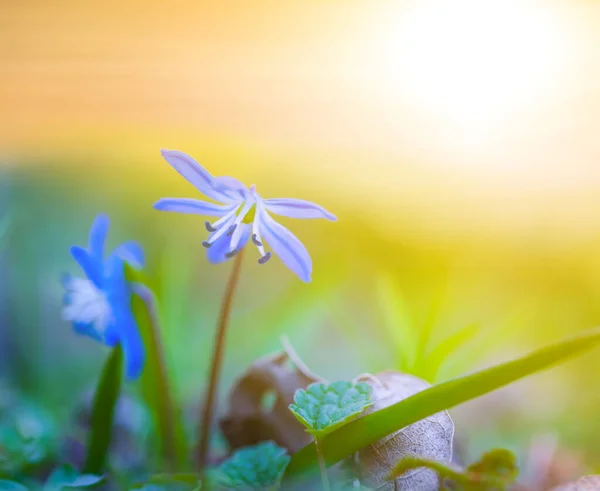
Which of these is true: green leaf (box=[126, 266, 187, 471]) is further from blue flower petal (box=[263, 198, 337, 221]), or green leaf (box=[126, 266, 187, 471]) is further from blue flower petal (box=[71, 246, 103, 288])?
blue flower petal (box=[263, 198, 337, 221])

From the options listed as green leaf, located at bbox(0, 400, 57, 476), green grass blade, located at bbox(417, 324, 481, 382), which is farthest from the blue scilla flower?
green grass blade, located at bbox(417, 324, 481, 382)

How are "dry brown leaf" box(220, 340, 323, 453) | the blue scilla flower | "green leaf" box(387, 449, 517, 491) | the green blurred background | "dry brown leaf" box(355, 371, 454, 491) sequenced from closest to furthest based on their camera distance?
"green leaf" box(387, 449, 517, 491), "dry brown leaf" box(355, 371, 454, 491), the blue scilla flower, "dry brown leaf" box(220, 340, 323, 453), the green blurred background

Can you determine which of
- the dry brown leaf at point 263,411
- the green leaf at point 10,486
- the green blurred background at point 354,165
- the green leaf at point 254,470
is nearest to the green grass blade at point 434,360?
the green blurred background at point 354,165

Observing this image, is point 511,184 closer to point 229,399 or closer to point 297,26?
point 297,26

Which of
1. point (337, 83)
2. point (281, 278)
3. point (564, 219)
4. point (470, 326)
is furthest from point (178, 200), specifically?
point (564, 219)

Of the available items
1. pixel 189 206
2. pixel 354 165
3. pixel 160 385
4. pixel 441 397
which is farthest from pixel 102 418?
pixel 354 165

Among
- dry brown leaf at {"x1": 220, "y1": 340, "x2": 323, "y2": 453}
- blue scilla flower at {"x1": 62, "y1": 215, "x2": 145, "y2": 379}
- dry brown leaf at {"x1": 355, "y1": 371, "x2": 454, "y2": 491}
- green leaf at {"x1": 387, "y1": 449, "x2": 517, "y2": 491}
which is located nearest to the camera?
green leaf at {"x1": 387, "y1": 449, "x2": 517, "y2": 491}

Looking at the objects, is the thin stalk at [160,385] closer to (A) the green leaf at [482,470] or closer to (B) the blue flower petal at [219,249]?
(B) the blue flower petal at [219,249]

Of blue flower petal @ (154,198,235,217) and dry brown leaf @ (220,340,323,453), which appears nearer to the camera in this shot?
blue flower petal @ (154,198,235,217)
